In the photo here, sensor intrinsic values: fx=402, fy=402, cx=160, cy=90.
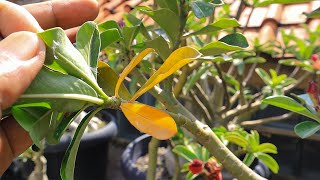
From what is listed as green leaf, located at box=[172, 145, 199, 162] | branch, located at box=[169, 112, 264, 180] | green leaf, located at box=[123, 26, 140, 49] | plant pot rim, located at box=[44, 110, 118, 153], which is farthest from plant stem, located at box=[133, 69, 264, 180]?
plant pot rim, located at box=[44, 110, 118, 153]

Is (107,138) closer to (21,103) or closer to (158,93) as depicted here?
(158,93)

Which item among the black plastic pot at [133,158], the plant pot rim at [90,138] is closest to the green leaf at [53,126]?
the black plastic pot at [133,158]

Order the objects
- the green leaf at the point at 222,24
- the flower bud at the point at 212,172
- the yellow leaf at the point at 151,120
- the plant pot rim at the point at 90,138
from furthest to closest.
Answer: the plant pot rim at the point at 90,138 < the flower bud at the point at 212,172 < the green leaf at the point at 222,24 < the yellow leaf at the point at 151,120

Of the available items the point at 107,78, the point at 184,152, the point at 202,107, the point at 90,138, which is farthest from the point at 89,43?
the point at 90,138

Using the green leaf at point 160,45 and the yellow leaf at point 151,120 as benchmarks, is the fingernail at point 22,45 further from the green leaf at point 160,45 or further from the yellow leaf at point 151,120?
the green leaf at point 160,45

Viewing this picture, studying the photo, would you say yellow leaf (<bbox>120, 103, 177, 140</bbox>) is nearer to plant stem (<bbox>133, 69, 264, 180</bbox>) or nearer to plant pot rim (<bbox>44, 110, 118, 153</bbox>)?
plant stem (<bbox>133, 69, 264, 180</bbox>)
